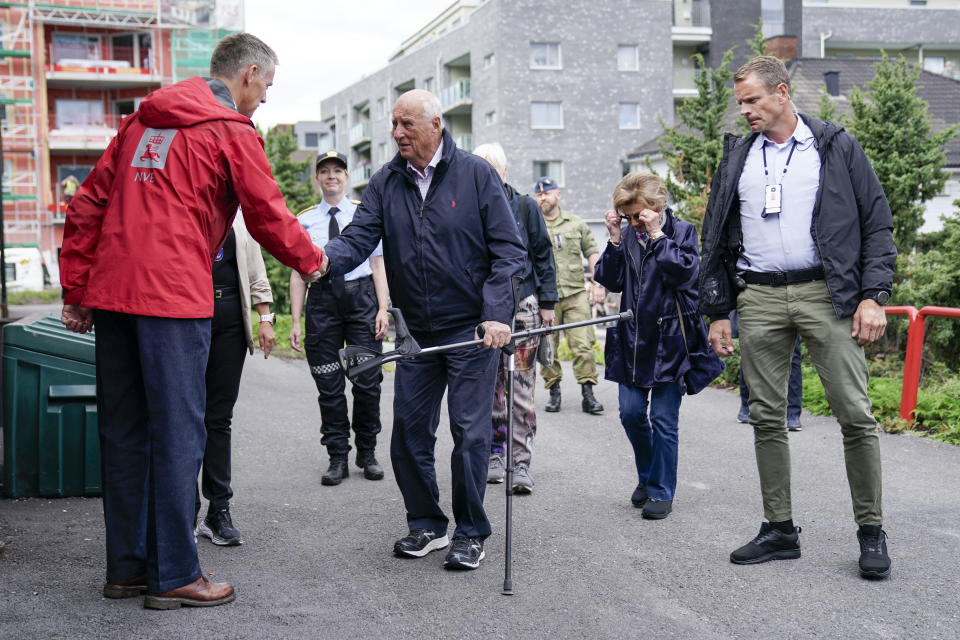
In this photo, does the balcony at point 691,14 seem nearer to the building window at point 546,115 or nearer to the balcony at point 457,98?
the building window at point 546,115

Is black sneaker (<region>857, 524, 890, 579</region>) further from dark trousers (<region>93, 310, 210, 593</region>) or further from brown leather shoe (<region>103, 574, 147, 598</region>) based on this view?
brown leather shoe (<region>103, 574, 147, 598</region>)

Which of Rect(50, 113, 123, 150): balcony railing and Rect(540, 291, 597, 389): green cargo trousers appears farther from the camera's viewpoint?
Rect(50, 113, 123, 150): balcony railing

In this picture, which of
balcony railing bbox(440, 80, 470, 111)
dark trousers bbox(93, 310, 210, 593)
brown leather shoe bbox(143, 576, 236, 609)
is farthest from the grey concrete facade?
brown leather shoe bbox(143, 576, 236, 609)

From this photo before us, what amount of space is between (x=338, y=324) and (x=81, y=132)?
45.4 m

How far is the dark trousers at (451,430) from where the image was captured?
4809 mm

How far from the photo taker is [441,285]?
4.82 meters

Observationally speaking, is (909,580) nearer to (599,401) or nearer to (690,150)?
(599,401)

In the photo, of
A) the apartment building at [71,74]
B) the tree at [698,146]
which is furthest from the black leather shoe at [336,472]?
the apartment building at [71,74]

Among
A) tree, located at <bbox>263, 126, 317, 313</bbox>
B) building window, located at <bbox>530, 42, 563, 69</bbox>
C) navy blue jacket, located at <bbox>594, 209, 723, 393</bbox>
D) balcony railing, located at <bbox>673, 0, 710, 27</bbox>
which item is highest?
balcony railing, located at <bbox>673, 0, 710, 27</bbox>

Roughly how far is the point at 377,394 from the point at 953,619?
13.4 ft

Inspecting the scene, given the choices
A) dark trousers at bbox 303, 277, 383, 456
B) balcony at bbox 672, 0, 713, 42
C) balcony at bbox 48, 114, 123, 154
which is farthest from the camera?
balcony at bbox 672, 0, 713, 42

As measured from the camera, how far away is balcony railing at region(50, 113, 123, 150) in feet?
153

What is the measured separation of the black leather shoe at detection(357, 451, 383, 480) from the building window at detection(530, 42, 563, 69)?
42653 mm

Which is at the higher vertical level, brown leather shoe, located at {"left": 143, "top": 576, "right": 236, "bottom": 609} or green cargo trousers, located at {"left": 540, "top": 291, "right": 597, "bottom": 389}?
green cargo trousers, located at {"left": 540, "top": 291, "right": 597, "bottom": 389}
